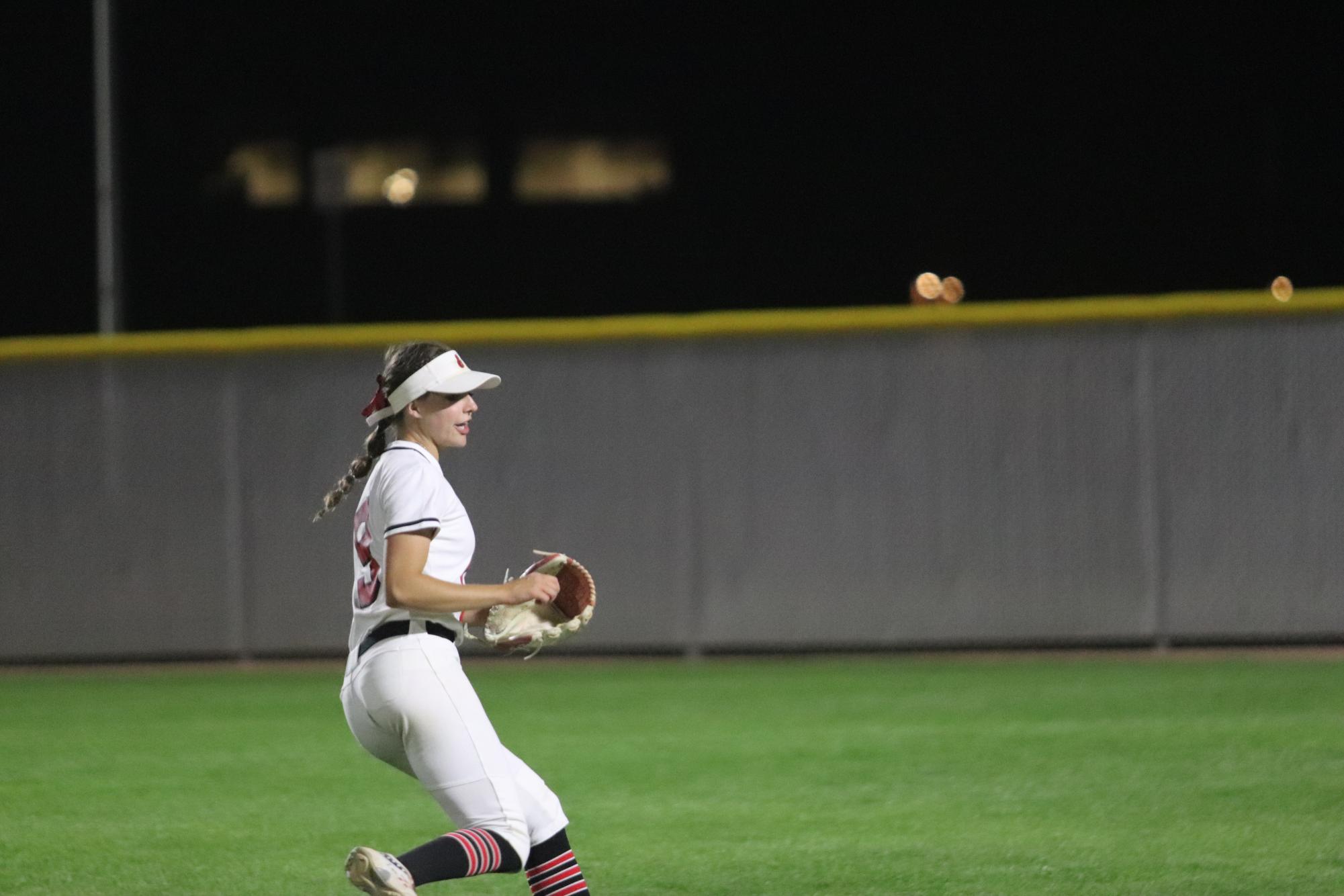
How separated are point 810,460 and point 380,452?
8060 millimetres

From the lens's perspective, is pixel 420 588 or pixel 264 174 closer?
pixel 420 588

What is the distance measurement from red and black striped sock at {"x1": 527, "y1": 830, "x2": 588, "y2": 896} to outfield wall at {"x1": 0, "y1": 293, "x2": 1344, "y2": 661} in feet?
26.6

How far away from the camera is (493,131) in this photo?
40.6 metres

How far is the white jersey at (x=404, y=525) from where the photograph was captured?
4.41 m

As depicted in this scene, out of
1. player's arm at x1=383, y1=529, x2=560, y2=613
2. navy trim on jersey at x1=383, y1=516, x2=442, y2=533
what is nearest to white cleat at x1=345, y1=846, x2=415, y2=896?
player's arm at x1=383, y1=529, x2=560, y2=613

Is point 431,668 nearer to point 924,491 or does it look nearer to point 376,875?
point 376,875

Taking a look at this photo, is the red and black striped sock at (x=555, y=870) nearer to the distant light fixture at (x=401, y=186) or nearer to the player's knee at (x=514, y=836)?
the player's knee at (x=514, y=836)

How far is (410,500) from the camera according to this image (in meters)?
4.41

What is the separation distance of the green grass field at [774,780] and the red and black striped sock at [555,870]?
3.36 feet

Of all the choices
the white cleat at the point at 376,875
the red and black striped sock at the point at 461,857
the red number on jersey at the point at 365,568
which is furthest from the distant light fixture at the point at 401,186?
the white cleat at the point at 376,875

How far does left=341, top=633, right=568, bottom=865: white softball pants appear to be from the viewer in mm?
4398

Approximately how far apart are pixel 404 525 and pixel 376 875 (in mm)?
803

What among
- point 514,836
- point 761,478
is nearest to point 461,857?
point 514,836

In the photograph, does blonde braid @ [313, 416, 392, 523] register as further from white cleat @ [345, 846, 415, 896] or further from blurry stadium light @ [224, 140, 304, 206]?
blurry stadium light @ [224, 140, 304, 206]
